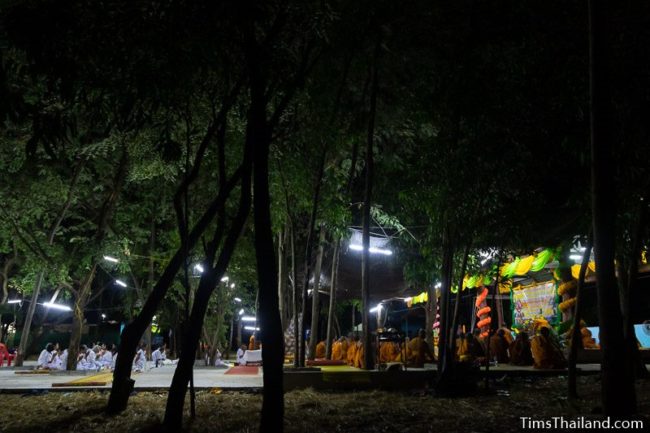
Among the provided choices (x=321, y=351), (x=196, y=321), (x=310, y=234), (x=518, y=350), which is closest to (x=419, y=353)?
(x=518, y=350)

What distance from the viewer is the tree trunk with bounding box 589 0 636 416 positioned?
177 inches

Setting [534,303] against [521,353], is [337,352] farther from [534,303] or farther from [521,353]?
[534,303]

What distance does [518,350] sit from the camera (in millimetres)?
14281

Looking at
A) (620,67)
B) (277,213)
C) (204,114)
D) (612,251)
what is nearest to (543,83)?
(620,67)

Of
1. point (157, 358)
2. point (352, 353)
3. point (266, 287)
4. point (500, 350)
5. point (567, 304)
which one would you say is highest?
point (567, 304)

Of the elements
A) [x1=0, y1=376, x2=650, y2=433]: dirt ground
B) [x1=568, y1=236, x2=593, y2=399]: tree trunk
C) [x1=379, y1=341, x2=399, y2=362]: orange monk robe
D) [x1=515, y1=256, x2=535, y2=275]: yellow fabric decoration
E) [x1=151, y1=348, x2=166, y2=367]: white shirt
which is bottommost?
[x1=151, y1=348, x2=166, y2=367]: white shirt

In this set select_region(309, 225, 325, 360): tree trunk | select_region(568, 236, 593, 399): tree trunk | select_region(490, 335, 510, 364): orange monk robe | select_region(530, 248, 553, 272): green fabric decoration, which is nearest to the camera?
select_region(568, 236, 593, 399): tree trunk

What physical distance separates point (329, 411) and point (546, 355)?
7.64 m

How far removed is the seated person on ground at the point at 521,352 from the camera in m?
14.0

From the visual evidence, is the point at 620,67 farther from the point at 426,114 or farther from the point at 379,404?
the point at 379,404

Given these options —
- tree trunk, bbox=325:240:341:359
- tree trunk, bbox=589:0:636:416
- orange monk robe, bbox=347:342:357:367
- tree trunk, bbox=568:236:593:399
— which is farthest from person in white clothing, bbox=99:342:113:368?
tree trunk, bbox=589:0:636:416

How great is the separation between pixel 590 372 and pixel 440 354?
5.21 metres

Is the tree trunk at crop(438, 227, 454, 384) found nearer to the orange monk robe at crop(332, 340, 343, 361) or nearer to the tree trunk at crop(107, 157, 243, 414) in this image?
the tree trunk at crop(107, 157, 243, 414)

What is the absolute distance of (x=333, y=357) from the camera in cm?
1761
